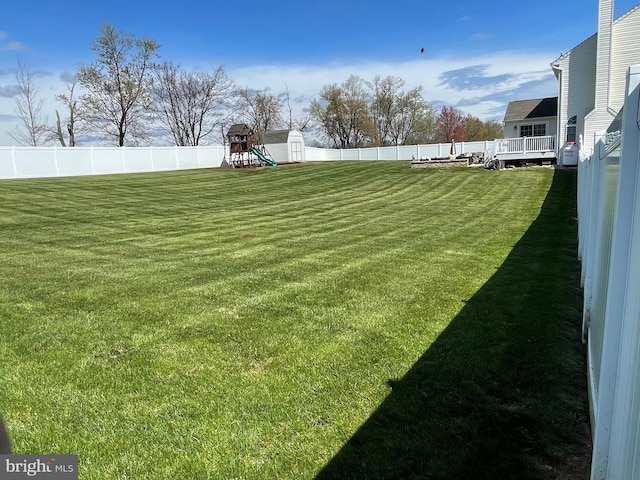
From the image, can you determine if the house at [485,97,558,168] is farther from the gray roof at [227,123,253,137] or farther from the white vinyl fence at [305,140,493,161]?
the gray roof at [227,123,253,137]

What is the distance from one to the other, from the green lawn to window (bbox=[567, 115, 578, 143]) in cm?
1594

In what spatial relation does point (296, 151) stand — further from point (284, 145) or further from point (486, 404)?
point (486, 404)

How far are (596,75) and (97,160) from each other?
2897cm

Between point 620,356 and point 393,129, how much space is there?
2449 inches

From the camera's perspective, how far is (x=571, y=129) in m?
22.0

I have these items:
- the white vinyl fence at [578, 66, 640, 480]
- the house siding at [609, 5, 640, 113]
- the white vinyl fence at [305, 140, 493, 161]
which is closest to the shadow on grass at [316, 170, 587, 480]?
the white vinyl fence at [578, 66, 640, 480]

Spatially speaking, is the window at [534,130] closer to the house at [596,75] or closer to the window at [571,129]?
the house at [596,75]

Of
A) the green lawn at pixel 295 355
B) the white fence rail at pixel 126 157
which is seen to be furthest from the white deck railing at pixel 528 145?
the green lawn at pixel 295 355

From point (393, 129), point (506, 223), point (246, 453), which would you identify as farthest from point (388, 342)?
point (393, 129)

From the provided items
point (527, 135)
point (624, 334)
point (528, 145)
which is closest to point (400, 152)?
point (527, 135)

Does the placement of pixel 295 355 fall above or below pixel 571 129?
below

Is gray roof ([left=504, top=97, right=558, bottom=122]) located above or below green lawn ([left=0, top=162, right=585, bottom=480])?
above

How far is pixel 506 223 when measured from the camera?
416 inches

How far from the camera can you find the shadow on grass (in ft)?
7.78
